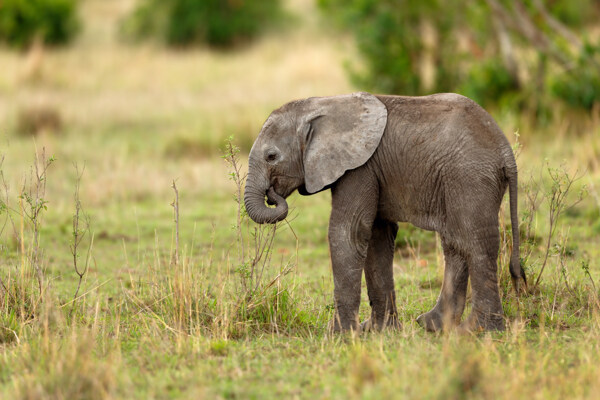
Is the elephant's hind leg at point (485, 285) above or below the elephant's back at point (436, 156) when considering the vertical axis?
below

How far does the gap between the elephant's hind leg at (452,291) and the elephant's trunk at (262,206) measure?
4.15 feet

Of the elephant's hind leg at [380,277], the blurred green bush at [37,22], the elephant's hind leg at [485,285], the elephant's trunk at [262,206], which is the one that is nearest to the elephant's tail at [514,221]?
the elephant's hind leg at [485,285]

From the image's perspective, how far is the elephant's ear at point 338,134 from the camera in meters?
6.67

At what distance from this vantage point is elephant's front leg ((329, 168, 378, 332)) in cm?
670

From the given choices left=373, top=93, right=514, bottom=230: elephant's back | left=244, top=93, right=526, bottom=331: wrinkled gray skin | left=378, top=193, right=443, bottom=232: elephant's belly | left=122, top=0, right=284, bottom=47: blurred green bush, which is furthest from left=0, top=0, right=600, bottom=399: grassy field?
left=122, top=0, right=284, bottom=47: blurred green bush

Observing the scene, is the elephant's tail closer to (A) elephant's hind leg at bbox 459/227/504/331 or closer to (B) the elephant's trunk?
(A) elephant's hind leg at bbox 459/227/504/331

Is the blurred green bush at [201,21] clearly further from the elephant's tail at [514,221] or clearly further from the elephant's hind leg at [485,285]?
the elephant's hind leg at [485,285]

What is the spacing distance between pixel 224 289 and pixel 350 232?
1.53 meters

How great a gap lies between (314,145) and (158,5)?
27.7m

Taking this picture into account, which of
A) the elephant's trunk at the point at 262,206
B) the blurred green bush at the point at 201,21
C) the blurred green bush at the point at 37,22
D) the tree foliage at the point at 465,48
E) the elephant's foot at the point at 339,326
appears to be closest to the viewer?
the elephant's trunk at the point at 262,206

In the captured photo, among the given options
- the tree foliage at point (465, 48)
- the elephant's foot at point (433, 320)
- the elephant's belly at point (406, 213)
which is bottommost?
the elephant's foot at point (433, 320)

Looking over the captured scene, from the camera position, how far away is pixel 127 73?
2567 cm

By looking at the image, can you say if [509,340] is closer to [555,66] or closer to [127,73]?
[555,66]

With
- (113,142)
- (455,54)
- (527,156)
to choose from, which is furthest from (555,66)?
(113,142)
